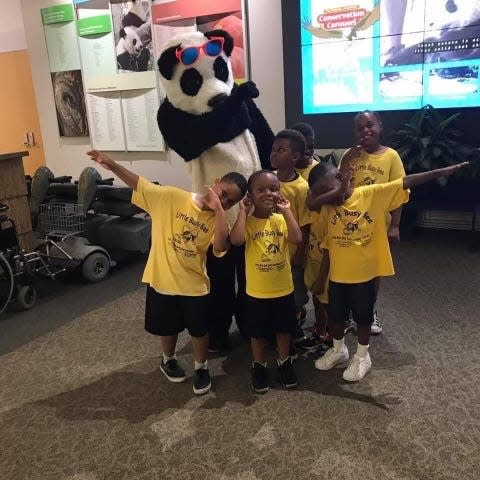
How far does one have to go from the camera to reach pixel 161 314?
1.99 metres

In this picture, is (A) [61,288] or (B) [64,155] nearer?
(A) [61,288]

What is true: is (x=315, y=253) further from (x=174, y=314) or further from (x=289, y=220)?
(x=174, y=314)

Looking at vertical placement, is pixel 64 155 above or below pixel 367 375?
above

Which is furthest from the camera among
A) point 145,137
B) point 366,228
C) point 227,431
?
point 145,137

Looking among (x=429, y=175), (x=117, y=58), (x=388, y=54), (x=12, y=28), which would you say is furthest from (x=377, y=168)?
(x=12, y=28)

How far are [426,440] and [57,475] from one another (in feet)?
4.21

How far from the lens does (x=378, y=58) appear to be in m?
3.84

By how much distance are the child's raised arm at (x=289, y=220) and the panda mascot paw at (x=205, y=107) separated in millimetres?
358

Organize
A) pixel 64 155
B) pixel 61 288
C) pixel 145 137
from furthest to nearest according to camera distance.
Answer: pixel 64 155 → pixel 145 137 → pixel 61 288

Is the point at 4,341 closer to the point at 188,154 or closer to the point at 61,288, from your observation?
the point at 61,288

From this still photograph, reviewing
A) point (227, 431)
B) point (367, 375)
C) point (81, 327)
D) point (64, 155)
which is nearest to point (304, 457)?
point (227, 431)

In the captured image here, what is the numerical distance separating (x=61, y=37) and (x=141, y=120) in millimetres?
1301

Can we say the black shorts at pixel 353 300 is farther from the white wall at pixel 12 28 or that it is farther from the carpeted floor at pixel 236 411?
the white wall at pixel 12 28

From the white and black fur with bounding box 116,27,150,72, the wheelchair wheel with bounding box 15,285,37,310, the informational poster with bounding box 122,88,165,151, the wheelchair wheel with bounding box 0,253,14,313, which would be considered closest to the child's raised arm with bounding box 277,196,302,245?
the wheelchair wheel with bounding box 0,253,14,313
